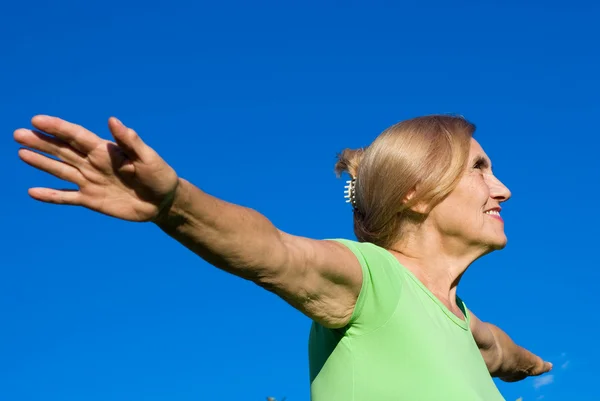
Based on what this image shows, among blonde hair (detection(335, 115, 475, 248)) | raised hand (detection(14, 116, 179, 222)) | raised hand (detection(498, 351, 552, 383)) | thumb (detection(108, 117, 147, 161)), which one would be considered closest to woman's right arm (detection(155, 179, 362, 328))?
raised hand (detection(14, 116, 179, 222))

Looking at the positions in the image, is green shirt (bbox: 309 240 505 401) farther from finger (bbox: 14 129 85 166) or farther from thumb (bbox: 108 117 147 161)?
finger (bbox: 14 129 85 166)

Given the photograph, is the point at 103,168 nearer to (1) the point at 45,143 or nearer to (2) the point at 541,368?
(1) the point at 45,143

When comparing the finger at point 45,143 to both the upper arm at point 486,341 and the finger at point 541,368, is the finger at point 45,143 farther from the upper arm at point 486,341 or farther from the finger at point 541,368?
the finger at point 541,368

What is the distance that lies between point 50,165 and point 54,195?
4.4 inches

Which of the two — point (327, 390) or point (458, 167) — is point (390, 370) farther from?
point (458, 167)

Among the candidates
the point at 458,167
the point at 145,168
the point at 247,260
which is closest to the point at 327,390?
the point at 247,260

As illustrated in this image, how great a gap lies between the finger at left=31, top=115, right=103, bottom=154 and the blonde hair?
2072 mm

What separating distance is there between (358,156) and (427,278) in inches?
34.8

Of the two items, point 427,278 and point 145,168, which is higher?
point 427,278

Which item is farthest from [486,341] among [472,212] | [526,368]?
[472,212]

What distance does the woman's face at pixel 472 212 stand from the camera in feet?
15.2

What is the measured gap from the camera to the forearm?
10.1 ft

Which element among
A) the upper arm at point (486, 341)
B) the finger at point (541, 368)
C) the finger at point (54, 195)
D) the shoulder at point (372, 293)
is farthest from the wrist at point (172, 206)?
the finger at point (541, 368)

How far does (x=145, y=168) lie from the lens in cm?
292
